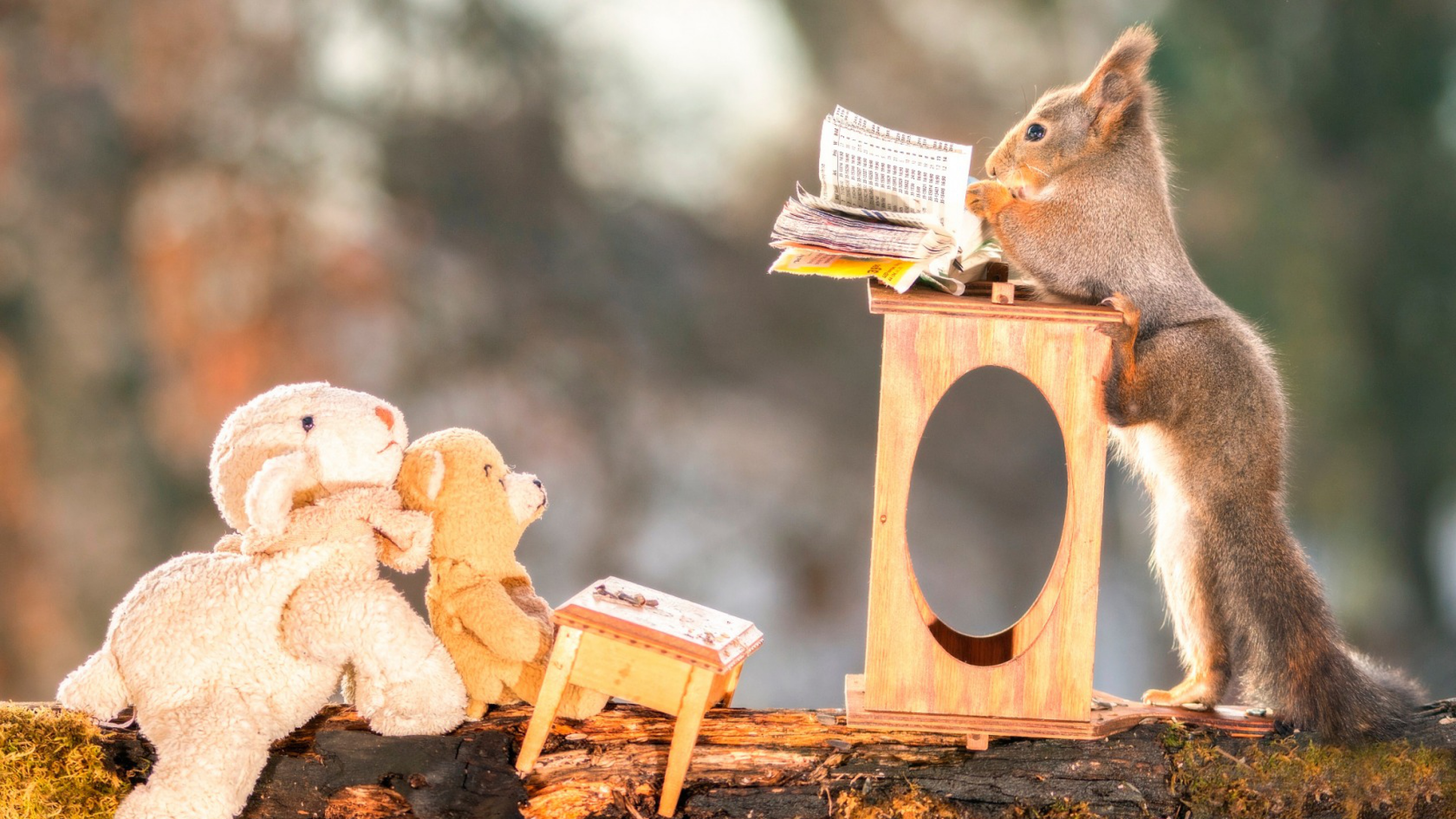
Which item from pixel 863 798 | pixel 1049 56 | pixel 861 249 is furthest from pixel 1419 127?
pixel 863 798

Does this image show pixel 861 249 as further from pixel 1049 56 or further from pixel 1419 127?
pixel 1419 127

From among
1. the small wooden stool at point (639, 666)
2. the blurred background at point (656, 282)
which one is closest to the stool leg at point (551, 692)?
the small wooden stool at point (639, 666)

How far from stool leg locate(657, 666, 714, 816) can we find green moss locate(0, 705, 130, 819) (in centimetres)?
76

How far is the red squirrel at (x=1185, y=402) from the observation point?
170 centimetres

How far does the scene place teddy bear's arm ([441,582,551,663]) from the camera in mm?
1580

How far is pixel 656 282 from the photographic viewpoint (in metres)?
4.30

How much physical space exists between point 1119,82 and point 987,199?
30 cm

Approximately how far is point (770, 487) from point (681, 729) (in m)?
2.74

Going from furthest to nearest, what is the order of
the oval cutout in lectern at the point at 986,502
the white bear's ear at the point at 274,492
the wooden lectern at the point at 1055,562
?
the oval cutout in lectern at the point at 986,502, the wooden lectern at the point at 1055,562, the white bear's ear at the point at 274,492

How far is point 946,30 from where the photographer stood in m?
4.26

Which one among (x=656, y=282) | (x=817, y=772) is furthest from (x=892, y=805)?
(x=656, y=282)

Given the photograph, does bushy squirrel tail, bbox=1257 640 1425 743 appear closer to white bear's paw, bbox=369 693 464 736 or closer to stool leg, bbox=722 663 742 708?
stool leg, bbox=722 663 742 708

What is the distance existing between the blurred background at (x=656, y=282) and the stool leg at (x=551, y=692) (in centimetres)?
240

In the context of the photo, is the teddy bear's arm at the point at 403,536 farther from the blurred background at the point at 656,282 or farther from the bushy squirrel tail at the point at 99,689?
the blurred background at the point at 656,282
